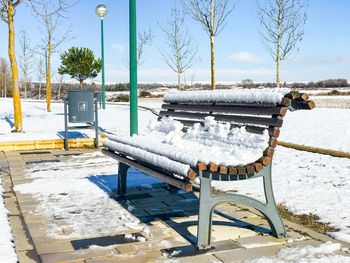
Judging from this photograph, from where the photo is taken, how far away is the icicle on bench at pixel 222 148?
3.40 meters

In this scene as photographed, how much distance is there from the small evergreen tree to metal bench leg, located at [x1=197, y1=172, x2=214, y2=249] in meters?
38.2

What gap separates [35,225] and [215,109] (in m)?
2.07

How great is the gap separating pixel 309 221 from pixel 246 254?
3.55 ft

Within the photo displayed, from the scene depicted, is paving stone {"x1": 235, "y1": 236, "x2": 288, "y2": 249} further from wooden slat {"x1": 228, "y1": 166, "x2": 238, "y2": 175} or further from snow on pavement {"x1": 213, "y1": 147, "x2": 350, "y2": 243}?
wooden slat {"x1": 228, "y1": 166, "x2": 238, "y2": 175}

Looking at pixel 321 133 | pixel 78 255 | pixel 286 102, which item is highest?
pixel 286 102

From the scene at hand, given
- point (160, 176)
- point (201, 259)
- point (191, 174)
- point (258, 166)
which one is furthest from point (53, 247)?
point (258, 166)

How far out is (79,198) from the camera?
5.23 m

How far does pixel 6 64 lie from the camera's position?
252 ft

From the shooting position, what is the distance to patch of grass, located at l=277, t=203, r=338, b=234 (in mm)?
3985

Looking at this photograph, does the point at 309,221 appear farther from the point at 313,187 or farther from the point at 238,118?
the point at 313,187

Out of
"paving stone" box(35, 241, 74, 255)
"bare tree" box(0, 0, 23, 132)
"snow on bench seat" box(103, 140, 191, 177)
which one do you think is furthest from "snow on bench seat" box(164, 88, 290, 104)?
"bare tree" box(0, 0, 23, 132)

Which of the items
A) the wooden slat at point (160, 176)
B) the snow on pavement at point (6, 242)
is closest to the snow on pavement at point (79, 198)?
the snow on pavement at point (6, 242)

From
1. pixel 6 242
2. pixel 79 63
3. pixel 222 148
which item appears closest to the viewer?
pixel 6 242

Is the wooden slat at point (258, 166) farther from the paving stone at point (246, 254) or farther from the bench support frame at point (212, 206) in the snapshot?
the paving stone at point (246, 254)
